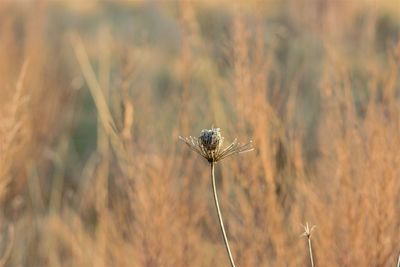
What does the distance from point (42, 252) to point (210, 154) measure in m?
1.87

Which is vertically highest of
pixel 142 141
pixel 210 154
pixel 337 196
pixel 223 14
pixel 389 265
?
pixel 223 14

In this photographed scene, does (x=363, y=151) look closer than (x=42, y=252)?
Yes

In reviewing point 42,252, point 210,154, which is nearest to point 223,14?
point 42,252

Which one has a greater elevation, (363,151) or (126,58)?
(126,58)

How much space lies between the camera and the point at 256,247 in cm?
142

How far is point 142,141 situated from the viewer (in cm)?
160

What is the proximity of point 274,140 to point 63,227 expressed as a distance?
37.6 inches

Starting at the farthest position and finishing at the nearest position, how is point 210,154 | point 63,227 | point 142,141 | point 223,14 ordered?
point 223,14 < point 63,227 < point 142,141 < point 210,154

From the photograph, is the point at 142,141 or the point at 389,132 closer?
the point at 389,132

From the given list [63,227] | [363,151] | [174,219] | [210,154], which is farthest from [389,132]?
[63,227]

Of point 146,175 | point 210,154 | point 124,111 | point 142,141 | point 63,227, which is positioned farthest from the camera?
point 63,227

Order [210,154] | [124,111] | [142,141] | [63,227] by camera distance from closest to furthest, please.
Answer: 1. [210,154]
2. [124,111]
3. [142,141]
4. [63,227]

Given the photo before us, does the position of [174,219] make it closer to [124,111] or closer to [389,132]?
[124,111]

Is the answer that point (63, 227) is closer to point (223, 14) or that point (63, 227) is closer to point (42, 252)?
point (42, 252)
